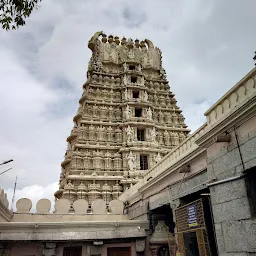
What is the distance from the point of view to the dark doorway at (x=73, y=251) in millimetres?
13032

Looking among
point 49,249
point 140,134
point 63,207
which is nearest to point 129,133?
point 140,134

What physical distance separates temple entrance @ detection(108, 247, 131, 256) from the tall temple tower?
427 inches

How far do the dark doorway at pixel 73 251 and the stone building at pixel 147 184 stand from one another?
0.05m

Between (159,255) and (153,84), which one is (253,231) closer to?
(159,255)

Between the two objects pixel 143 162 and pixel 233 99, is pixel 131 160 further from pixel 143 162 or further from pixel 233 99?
pixel 233 99

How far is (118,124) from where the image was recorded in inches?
1159

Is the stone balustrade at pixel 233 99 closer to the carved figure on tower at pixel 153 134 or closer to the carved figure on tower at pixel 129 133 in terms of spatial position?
the carved figure on tower at pixel 129 133

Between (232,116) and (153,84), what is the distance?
2967 cm

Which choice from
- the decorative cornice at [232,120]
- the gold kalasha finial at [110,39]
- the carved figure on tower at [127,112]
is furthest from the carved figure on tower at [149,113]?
the decorative cornice at [232,120]

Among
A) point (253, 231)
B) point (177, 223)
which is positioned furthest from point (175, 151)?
point (253, 231)

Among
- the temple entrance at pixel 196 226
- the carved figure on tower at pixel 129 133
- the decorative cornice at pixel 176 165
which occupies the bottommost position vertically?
the temple entrance at pixel 196 226

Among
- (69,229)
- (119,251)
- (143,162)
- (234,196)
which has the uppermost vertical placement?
(143,162)

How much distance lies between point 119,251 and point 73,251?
2.35 m

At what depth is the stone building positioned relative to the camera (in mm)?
6480
